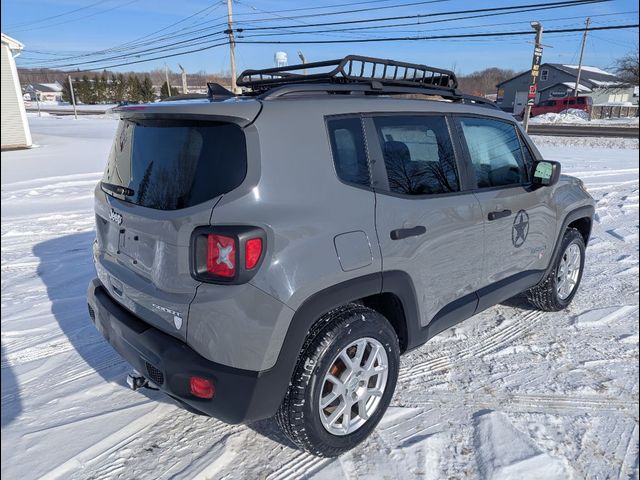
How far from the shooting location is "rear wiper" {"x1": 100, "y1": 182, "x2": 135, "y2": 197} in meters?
2.46

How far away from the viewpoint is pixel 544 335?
376 cm

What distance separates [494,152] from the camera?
11.0 ft

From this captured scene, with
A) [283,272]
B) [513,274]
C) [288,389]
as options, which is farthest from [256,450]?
[513,274]

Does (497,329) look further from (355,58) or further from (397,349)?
(355,58)

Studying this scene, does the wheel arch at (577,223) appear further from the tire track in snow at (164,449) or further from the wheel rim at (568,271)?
the tire track in snow at (164,449)

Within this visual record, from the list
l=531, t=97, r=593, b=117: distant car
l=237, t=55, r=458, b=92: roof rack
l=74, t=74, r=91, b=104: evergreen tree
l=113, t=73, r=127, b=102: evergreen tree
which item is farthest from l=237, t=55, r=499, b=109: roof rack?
l=74, t=74, r=91, b=104: evergreen tree

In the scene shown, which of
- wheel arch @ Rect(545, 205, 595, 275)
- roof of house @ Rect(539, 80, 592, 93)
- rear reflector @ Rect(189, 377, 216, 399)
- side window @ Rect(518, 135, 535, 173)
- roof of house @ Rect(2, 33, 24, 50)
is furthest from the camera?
roof of house @ Rect(539, 80, 592, 93)

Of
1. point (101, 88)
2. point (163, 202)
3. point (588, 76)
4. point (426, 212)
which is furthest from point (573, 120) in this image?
point (101, 88)

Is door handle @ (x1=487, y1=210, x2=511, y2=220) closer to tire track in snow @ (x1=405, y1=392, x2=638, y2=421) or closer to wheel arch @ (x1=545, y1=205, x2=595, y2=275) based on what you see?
wheel arch @ (x1=545, y1=205, x2=595, y2=275)

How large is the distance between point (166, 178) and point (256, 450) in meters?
1.53

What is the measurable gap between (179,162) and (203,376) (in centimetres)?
101

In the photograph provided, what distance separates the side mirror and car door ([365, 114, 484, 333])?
770 millimetres

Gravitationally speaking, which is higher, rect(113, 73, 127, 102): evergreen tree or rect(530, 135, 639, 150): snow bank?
rect(113, 73, 127, 102): evergreen tree

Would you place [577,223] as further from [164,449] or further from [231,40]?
[231,40]
